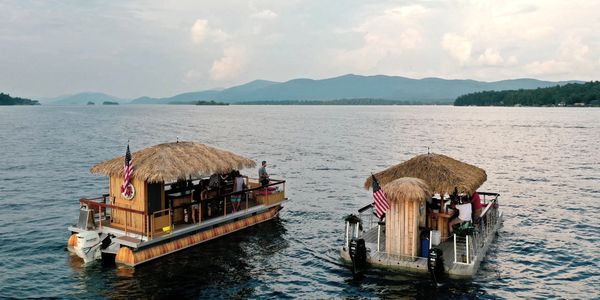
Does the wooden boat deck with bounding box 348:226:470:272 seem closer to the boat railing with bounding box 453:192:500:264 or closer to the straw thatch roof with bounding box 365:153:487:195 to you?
the boat railing with bounding box 453:192:500:264

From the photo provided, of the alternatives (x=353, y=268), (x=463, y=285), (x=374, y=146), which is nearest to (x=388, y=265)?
(x=353, y=268)

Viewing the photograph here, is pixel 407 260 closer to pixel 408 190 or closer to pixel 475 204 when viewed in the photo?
pixel 408 190

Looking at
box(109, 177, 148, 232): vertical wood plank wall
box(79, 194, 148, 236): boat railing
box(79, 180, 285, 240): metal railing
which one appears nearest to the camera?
box(79, 180, 285, 240): metal railing

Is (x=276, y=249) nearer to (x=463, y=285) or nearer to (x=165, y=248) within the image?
(x=165, y=248)

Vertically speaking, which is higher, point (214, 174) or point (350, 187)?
point (214, 174)

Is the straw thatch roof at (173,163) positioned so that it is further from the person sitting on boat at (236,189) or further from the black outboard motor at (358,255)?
the black outboard motor at (358,255)

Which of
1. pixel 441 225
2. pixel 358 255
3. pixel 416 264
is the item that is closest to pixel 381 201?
pixel 358 255

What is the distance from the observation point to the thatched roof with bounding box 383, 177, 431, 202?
17.9 meters

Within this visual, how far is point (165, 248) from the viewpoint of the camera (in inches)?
811

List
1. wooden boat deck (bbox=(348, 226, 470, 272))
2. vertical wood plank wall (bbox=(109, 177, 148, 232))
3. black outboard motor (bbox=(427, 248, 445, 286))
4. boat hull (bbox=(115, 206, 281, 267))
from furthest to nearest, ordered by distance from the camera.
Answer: vertical wood plank wall (bbox=(109, 177, 148, 232))
boat hull (bbox=(115, 206, 281, 267))
wooden boat deck (bbox=(348, 226, 470, 272))
black outboard motor (bbox=(427, 248, 445, 286))

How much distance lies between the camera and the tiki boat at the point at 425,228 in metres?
18.2

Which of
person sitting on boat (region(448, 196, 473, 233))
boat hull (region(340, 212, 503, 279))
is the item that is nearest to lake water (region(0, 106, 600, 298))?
boat hull (region(340, 212, 503, 279))

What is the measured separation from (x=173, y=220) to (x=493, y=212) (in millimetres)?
15449

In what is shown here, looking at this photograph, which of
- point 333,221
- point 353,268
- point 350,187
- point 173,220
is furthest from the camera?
point 350,187
